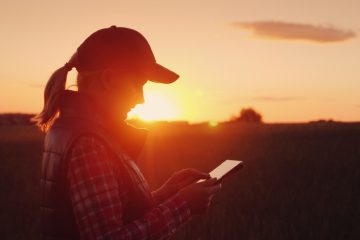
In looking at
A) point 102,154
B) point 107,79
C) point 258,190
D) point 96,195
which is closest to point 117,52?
point 107,79

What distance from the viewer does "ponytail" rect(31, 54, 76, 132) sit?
8.68 ft

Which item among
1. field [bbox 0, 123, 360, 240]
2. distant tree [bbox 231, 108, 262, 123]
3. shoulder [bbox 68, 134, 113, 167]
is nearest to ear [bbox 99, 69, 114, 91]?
shoulder [bbox 68, 134, 113, 167]

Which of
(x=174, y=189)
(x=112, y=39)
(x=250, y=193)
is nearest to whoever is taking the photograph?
(x=112, y=39)

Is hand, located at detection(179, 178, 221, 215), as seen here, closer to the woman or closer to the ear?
the woman

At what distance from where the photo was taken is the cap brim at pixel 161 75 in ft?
9.05

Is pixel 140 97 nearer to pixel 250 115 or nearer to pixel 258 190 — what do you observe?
pixel 258 190

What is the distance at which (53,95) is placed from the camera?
266cm

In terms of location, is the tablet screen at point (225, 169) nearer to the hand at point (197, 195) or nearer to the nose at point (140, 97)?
the hand at point (197, 195)

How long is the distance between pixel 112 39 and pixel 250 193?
7.35 metres

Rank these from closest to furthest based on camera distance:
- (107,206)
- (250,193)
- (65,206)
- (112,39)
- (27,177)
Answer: (107,206) → (65,206) → (112,39) → (250,193) → (27,177)

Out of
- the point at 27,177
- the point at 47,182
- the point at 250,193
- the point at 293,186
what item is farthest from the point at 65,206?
the point at 27,177

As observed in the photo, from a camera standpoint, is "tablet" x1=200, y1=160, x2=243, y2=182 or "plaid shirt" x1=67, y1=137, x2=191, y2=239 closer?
"plaid shirt" x1=67, y1=137, x2=191, y2=239

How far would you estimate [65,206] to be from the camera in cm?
248

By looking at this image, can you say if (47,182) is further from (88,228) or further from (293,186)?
(293,186)
